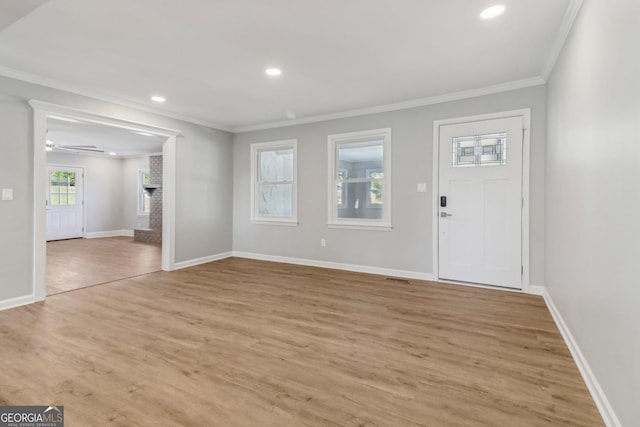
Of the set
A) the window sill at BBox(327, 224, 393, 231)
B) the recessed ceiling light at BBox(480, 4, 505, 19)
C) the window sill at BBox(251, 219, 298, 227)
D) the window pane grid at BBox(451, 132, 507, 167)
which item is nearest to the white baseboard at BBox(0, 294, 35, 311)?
the window sill at BBox(251, 219, 298, 227)

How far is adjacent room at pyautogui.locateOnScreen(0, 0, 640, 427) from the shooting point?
176 cm

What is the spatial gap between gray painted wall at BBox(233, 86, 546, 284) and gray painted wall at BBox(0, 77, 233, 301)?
40 cm

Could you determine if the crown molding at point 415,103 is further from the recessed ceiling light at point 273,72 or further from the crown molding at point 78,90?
Answer: the recessed ceiling light at point 273,72

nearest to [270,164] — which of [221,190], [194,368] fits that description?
[221,190]

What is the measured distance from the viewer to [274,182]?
598cm

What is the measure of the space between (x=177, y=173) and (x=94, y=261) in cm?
250

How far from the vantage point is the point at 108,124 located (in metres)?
4.33

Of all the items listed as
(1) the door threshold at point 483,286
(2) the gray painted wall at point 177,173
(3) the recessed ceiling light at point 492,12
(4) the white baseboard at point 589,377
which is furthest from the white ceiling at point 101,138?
(4) the white baseboard at point 589,377

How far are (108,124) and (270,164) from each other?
2.65 metres

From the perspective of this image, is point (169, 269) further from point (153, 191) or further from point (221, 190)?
point (153, 191)

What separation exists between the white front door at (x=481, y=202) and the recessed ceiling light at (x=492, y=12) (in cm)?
187

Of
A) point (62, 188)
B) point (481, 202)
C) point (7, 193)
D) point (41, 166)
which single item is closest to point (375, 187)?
point (481, 202)

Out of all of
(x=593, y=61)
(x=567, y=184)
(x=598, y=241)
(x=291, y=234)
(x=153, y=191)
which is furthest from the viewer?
(x=153, y=191)

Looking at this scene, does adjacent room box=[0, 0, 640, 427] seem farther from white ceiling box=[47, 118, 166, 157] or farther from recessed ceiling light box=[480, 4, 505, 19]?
white ceiling box=[47, 118, 166, 157]
